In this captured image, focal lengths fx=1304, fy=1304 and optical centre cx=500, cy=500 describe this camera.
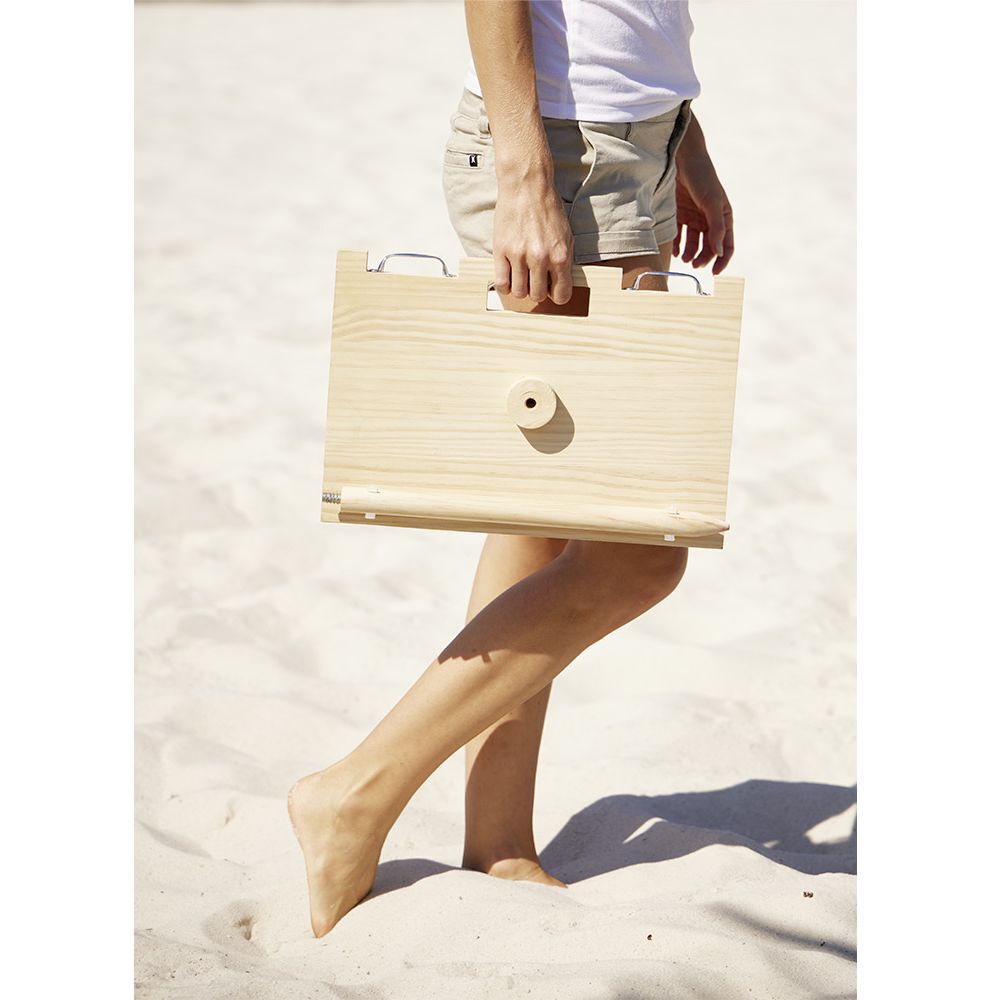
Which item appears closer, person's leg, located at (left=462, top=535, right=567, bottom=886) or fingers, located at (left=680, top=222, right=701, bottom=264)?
person's leg, located at (left=462, top=535, right=567, bottom=886)

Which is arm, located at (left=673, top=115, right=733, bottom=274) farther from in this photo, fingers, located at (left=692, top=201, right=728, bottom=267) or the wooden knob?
the wooden knob

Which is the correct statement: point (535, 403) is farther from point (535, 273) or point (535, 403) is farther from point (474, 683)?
point (474, 683)

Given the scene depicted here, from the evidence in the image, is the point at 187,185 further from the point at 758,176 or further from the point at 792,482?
the point at 792,482

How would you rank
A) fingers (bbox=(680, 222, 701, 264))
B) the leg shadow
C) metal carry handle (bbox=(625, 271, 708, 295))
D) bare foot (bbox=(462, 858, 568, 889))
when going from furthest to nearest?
fingers (bbox=(680, 222, 701, 264)) < the leg shadow < bare foot (bbox=(462, 858, 568, 889)) < metal carry handle (bbox=(625, 271, 708, 295))

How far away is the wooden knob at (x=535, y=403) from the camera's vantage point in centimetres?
153

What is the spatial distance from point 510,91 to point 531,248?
0.19 metres

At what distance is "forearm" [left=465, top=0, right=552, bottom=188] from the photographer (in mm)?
1516

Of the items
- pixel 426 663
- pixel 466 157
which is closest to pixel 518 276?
pixel 466 157

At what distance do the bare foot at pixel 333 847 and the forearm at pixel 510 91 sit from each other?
84 cm

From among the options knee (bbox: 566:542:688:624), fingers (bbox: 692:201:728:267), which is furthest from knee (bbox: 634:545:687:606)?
fingers (bbox: 692:201:728:267)

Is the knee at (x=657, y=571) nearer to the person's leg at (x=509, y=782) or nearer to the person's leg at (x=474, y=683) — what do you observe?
the person's leg at (x=474, y=683)

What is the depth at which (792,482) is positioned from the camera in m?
3.63

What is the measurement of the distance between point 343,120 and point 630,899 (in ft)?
18.5
